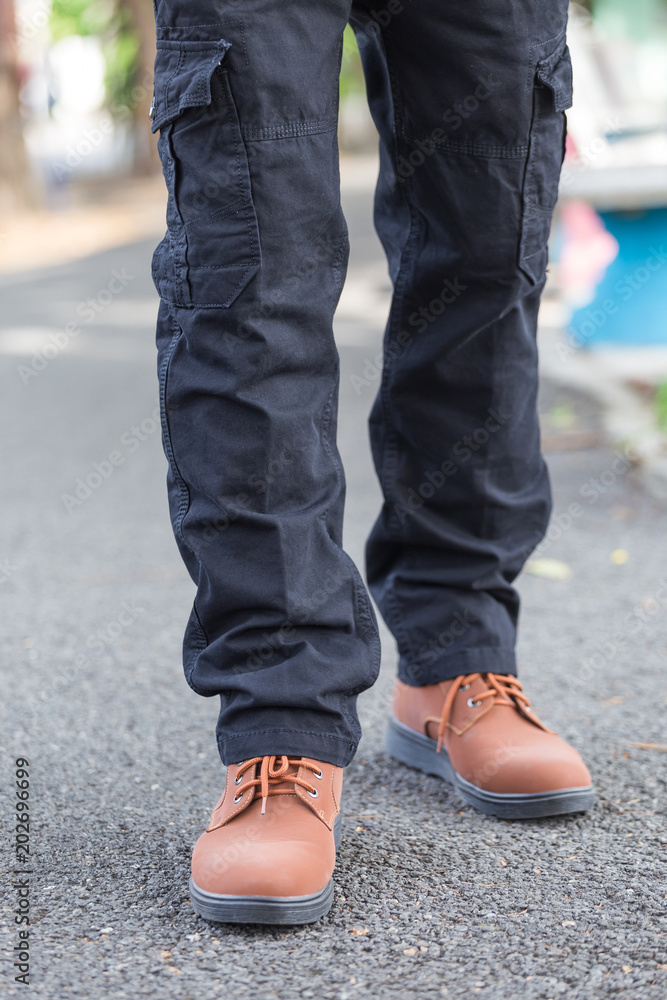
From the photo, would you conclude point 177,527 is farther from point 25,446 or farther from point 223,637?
point 25,446

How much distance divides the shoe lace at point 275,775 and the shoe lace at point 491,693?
0.32m

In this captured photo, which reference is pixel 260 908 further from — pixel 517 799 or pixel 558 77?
pixel 558 77

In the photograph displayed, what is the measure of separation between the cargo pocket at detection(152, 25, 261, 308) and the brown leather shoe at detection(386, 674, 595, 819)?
648mm

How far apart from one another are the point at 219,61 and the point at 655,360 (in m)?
3.45

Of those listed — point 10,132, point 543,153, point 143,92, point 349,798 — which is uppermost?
point 543,153

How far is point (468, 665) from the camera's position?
1.45m

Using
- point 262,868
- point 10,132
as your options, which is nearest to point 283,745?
point 262,868

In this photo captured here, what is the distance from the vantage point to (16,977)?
101 cm

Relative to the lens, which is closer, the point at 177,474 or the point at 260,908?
the point at 260,908

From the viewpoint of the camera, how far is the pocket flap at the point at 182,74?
1.08 metres

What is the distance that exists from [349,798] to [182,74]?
921 mm

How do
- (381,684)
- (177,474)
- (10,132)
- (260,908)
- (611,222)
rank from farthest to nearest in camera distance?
(10,132) < (611,222) < (381,684) < (177,474) < (260,908)

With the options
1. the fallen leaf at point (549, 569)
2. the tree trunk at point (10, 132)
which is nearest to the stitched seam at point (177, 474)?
Result: the fallen leaf at point (549, 569)

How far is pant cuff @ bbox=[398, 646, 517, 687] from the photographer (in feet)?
4.76
